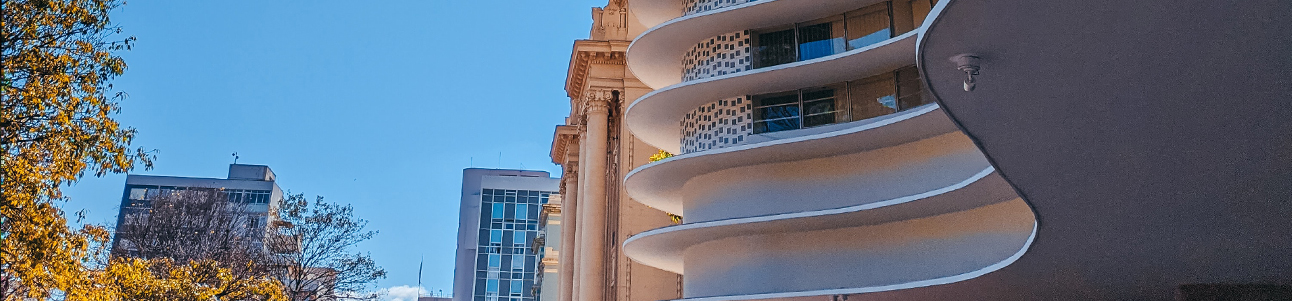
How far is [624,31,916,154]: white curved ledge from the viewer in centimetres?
2159

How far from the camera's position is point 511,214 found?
341 ft

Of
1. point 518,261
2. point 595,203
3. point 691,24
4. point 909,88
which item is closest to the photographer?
point 909,88

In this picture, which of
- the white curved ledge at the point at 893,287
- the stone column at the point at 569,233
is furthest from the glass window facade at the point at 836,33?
the stone column at the point at 569,233

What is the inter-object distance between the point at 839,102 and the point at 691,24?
4070mm

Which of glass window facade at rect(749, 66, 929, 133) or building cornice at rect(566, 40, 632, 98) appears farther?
building cornice at rect(566, 40, 632, 98)

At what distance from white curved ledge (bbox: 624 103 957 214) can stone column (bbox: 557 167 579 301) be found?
Answer: 45.8 ft

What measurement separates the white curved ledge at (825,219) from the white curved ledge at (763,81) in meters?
3.00

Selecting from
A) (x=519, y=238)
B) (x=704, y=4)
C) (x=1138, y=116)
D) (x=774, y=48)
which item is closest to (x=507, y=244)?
(x=519, y=238)

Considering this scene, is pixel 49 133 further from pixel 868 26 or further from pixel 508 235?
pixel 508 235

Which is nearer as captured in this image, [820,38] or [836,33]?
[836,33]

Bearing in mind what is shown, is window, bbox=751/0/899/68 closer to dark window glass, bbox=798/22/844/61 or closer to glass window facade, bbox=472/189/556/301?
dark window glass, bbox=798/22/844/61

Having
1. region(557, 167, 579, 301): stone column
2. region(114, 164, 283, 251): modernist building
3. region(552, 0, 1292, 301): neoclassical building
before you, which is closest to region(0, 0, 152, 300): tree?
region(552, 0, 1292, 301): neoclassical building

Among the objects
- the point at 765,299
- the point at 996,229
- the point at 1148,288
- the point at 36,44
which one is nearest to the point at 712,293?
the point at 765,299

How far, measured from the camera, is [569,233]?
45.4 m
